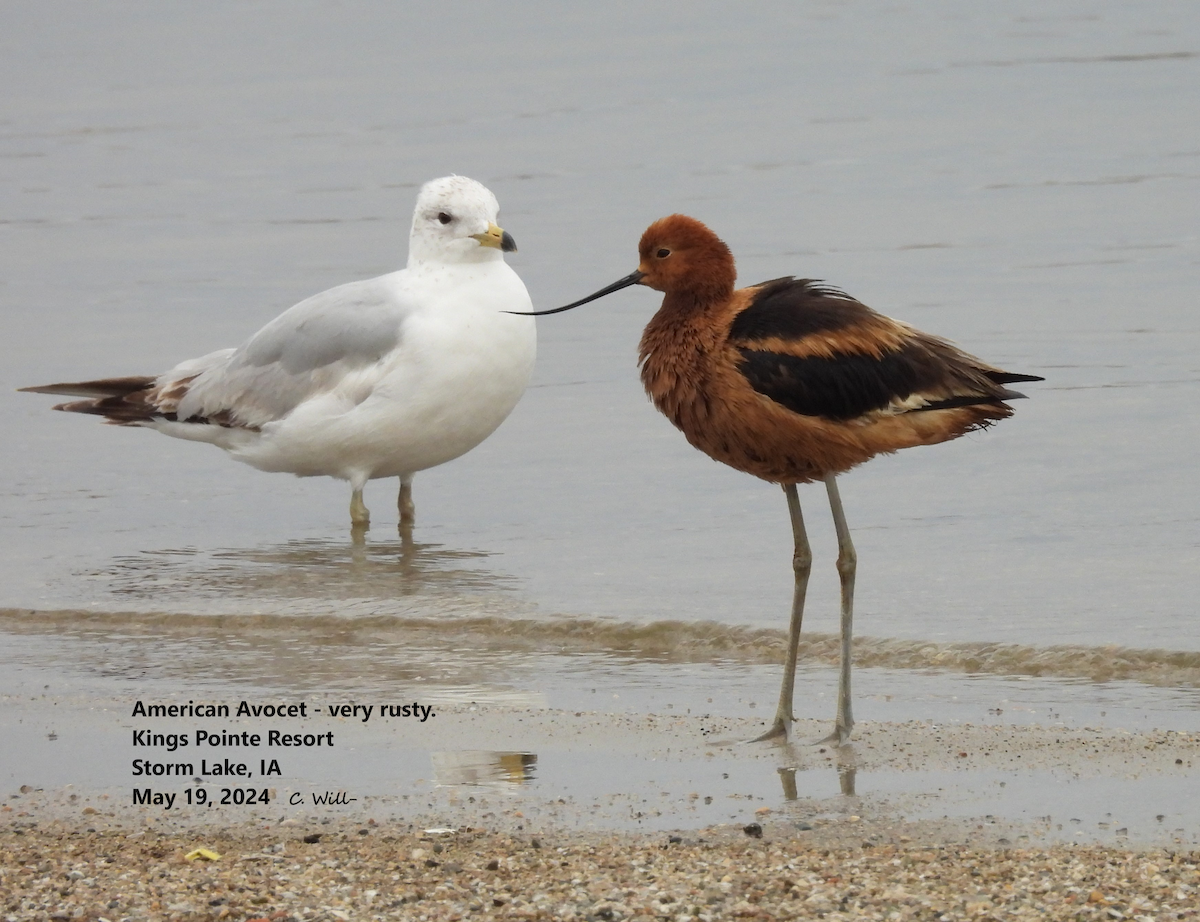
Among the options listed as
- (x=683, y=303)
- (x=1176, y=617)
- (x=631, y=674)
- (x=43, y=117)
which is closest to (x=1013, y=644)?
(x=1176, y=617)

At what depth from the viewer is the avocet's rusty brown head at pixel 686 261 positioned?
642 centimetres

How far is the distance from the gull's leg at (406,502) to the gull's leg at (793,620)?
3783 mm

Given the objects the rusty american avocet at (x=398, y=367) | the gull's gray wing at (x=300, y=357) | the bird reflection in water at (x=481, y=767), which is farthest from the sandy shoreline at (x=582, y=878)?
the gull's gray wing at (x=300, y=357)

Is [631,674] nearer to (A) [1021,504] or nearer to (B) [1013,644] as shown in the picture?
(B) [1013,644]

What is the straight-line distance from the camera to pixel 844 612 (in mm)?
6484

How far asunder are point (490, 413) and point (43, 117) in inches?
624

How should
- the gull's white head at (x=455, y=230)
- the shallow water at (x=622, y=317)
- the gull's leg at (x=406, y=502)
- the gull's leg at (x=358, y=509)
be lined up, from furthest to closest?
the gull's leg at (x=406, y=502) → the gull's leg at (x=358, y=509) → the gull's white head at (x=455, y=230) → the shallow water at (x=622, y=317)

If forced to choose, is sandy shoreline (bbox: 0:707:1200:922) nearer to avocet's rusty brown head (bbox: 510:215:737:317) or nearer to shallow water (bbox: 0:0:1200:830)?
shallow water (bbox: 0:0:1200:830)

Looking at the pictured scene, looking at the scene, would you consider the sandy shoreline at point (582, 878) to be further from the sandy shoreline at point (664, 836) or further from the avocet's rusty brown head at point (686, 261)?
the avocet's rusty brown head at point (686, 261)

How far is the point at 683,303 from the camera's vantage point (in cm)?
643

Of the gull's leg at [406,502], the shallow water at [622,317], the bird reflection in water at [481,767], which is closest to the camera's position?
the bird reflection in water at [481,767]

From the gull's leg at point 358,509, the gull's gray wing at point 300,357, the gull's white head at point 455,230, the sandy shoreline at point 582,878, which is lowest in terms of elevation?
the sandy shoreline at point 582,878

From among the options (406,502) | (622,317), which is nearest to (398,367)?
(406,502)

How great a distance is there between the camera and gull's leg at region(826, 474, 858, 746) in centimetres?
639
